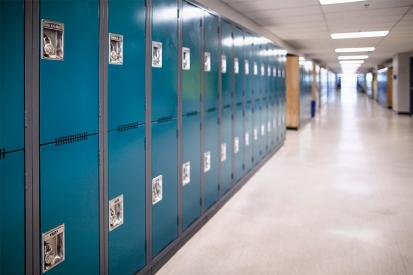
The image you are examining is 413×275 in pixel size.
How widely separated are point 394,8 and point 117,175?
18.3 feet

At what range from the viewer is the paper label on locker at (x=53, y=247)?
1.91 metres

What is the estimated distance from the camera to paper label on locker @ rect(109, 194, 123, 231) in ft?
8.03

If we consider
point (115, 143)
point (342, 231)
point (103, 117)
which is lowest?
point (342, 231)

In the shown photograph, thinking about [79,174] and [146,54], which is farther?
[146,54]

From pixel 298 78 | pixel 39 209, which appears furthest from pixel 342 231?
pixel 298 78

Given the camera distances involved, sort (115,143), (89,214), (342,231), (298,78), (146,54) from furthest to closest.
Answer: (298,78) → (342,231) → (146,54) → (115,143) → (89,214)

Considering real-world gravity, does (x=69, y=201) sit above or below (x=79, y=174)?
below

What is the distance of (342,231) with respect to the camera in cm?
388

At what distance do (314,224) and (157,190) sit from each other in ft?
6.19

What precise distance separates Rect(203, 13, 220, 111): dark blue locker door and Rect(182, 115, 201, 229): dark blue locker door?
1.39 feet

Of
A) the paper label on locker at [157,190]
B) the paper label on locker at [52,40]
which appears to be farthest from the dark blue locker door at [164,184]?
the paper label on locker at [52,40]

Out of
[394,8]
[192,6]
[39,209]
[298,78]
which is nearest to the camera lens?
[39,209]

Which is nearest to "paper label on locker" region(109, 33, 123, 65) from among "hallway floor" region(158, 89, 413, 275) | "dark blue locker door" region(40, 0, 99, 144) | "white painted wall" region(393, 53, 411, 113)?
"dark blue locker door" region(40, 0, 99, 144)

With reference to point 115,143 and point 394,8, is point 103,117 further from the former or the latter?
point 394,8
